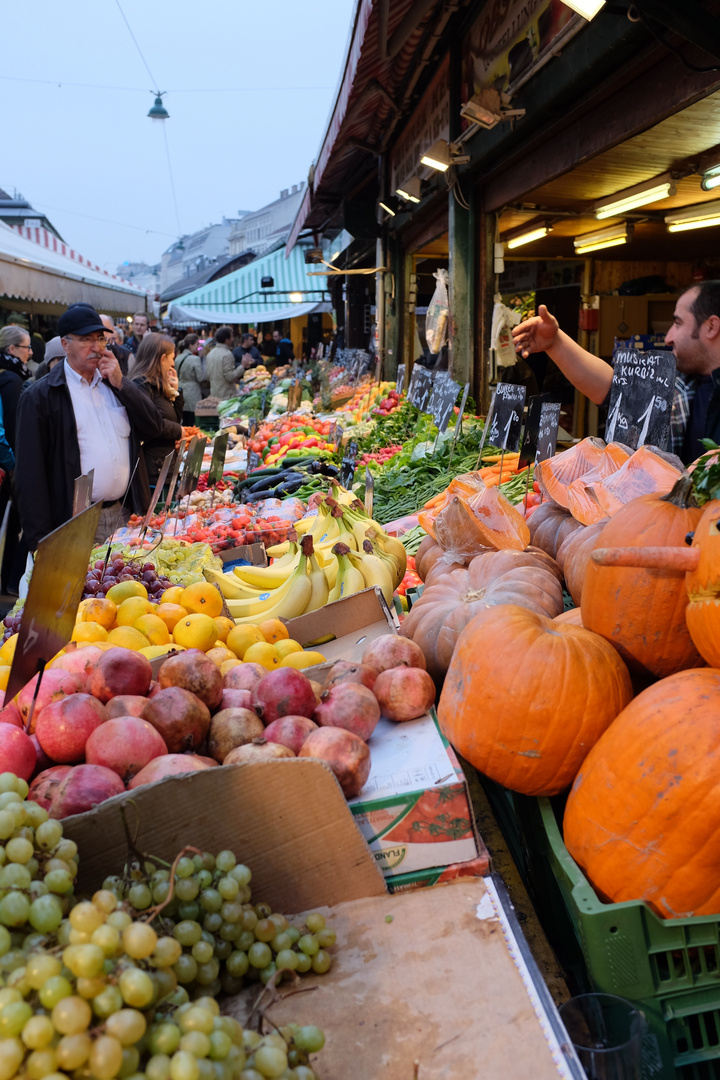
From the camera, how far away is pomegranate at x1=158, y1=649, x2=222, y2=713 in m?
1.76

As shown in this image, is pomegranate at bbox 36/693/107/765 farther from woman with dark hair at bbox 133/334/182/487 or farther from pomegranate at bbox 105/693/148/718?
woman with dark hair at bbox 133/334/182/487

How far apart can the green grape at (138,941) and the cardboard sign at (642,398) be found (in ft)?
9.05

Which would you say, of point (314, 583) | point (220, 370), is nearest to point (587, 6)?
point (314, 583)

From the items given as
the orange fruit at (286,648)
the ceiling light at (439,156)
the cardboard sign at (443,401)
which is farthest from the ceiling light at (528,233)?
the orange fruit at (286,648)

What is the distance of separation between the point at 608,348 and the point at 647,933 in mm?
11748

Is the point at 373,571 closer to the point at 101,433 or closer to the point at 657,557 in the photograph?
the point at 657,557

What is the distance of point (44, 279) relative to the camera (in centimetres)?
1200

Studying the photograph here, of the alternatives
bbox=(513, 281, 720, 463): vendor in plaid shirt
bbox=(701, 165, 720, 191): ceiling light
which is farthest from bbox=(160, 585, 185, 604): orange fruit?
bbox=(701, 165, 720, 191): ceiling light

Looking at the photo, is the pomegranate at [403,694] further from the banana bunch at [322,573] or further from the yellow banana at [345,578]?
the yellow banana at [345,578]

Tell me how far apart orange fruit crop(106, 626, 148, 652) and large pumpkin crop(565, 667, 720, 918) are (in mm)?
1363

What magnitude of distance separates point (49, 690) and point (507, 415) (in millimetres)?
3090

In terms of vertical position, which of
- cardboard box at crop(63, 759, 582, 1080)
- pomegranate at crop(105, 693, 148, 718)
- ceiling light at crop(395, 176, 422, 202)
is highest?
ceiling light at crop(395, 176, 422, 202)

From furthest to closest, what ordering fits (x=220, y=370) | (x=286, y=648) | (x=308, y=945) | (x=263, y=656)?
(x=220, y=370) → (x=286, y=648) → (x=263, y=656) → (x=308, y=945)

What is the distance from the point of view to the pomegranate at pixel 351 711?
69.9 inches
